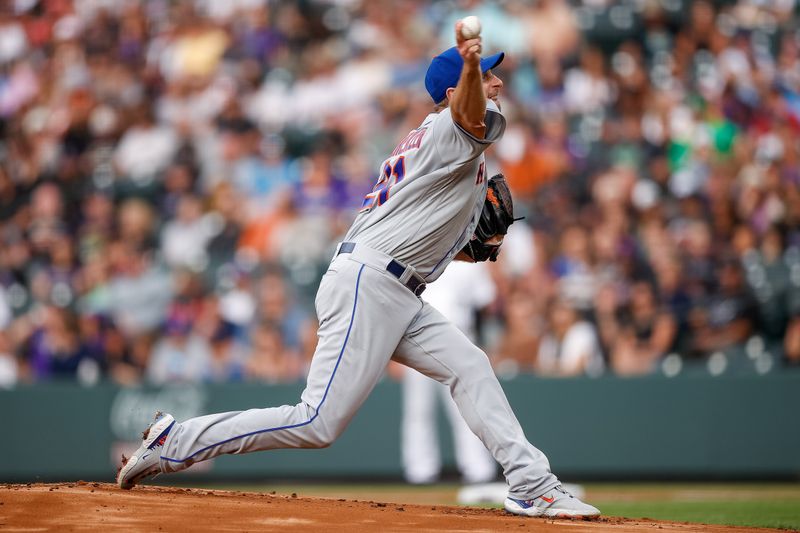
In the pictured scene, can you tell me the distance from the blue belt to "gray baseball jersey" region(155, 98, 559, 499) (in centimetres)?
1

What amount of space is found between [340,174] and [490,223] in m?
6.98

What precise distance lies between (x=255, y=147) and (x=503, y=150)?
113 inches

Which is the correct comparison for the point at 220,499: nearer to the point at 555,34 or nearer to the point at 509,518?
the point at 509,518

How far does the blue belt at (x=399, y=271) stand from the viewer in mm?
4863

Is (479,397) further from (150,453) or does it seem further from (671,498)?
(671,498)

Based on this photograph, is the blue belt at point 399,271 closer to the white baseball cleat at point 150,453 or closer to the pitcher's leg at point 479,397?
the pitcher's leg at point 479,397

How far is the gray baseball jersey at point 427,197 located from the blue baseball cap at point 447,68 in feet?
0.54

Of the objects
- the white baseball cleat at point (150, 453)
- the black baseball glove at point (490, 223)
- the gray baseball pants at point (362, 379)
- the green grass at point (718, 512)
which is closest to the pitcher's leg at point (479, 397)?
the gray baseball pants at point (362, 379)

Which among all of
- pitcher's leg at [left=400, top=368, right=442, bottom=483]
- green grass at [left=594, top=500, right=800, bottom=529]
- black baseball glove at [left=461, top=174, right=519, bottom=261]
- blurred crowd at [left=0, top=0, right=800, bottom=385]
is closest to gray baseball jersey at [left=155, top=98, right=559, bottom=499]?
black baseball glove at [left=461, top=174, right=519, bottom=261]

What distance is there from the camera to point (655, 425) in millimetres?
9992

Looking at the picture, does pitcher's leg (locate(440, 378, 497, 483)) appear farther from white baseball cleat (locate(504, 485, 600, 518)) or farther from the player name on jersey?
the player name on jersey

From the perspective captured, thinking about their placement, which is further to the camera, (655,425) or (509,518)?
(655,425)

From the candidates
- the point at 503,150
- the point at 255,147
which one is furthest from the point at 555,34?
the point at 255,147

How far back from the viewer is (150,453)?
500 cm
